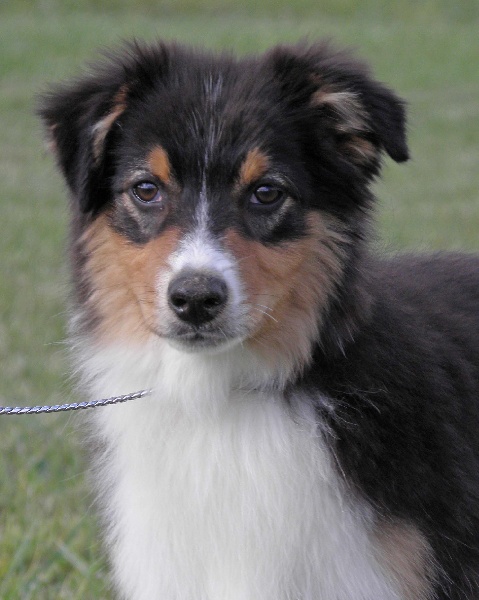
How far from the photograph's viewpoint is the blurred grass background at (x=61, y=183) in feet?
16.5

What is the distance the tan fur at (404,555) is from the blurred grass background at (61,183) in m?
1.22

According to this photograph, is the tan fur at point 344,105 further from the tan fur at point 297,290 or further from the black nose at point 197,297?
the black nose at point 197,297

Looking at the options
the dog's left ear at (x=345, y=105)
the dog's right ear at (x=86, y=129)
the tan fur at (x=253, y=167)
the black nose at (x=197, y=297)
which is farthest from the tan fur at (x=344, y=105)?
the black nose at (x=197, y=297)

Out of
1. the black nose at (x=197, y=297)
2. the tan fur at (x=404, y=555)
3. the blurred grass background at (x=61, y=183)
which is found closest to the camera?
the black nose at (x=197, y=297)

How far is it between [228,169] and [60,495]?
263 centimetres

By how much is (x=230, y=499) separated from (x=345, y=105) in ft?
4.81

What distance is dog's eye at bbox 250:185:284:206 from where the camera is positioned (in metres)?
3.60

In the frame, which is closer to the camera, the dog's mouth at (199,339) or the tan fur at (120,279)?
the dog's mouth at (199,339)

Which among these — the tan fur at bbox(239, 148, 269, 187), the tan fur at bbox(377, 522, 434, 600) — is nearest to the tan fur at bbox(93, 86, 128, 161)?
the tan fur at bbox(239, 148, 269, 187)

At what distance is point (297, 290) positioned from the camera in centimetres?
360

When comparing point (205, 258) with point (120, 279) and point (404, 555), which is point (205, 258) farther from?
point (404, 555)

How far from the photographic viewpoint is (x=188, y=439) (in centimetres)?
370

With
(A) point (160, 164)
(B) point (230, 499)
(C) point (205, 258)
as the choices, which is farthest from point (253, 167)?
(B) point (230, 499)

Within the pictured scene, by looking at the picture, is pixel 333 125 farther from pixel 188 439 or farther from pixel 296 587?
pixel 296 587
